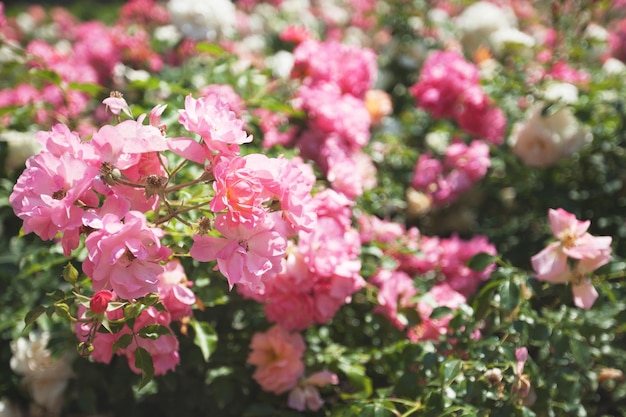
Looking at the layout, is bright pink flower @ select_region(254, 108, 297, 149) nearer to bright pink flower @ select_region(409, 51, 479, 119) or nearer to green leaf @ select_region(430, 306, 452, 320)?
bright pink flower @ select_region(409, 51, 479, 119)

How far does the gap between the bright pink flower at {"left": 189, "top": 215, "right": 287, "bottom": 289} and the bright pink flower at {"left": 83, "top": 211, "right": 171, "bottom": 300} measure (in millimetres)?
68

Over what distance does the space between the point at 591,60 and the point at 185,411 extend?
240 centimetres

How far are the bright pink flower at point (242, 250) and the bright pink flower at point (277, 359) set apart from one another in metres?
0.46

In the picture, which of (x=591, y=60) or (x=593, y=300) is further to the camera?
(x=591, y=60)

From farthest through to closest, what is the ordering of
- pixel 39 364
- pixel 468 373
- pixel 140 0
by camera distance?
pixel 140 0 → pixel 39 364 → pixel 468 373

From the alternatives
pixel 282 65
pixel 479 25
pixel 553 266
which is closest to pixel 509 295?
pixel 553 266

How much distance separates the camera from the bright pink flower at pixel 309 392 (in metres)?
1.38

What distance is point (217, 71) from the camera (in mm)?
1838

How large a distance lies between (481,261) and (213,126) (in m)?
0.63

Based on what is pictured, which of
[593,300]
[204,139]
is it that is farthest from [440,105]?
[204,139]

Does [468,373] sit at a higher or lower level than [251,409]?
higher

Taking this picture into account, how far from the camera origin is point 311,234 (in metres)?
1.27

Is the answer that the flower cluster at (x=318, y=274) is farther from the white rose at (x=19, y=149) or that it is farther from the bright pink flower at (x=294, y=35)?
the bright pink flower at (x=294, y=35)

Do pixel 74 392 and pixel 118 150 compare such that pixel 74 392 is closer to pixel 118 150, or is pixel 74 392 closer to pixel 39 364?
pixel 39 364
